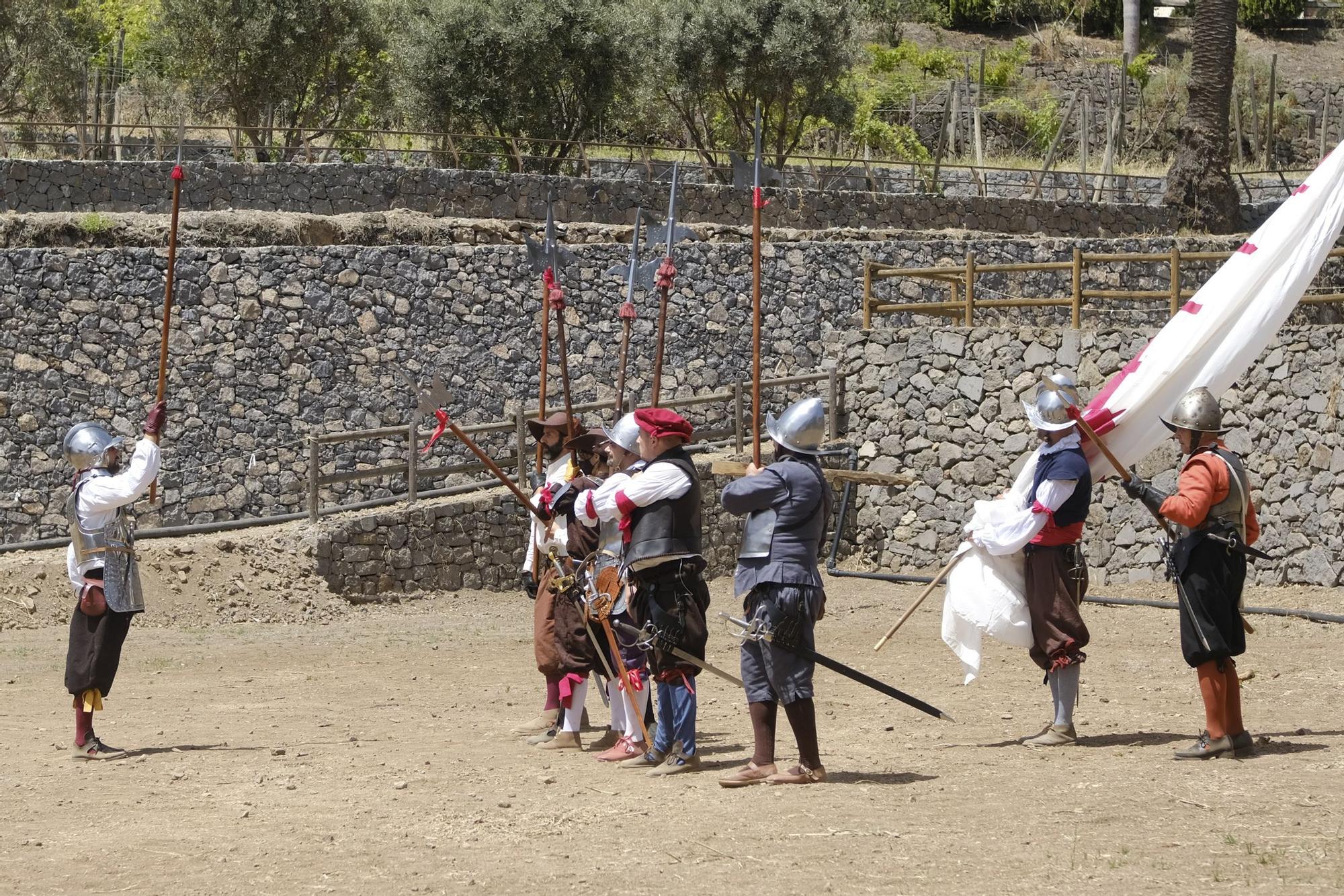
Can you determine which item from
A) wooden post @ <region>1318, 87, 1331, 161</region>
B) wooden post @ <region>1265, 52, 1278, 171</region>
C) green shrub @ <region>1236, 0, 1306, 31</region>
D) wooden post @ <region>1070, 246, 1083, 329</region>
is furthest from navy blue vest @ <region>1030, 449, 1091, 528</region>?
green shrub @ <region>1236, 0, 1306, 31</region>

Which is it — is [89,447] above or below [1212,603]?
above

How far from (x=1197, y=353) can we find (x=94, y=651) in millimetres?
5839

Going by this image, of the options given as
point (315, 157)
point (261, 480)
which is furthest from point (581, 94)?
point (261, 480)

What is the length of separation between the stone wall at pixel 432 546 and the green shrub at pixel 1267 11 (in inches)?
1364

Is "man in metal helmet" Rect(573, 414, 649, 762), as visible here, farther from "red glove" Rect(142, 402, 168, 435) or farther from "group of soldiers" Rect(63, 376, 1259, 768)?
"red glove" Rect(142, 402, 168, 435)

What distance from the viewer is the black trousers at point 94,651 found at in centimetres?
786

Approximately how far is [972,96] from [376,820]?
3315cm

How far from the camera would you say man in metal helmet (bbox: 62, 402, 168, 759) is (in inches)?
309

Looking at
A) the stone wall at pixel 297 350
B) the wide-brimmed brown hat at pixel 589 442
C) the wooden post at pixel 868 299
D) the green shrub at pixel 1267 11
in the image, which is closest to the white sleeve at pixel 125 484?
the wide-brimmed brown hat at pixel 589 442

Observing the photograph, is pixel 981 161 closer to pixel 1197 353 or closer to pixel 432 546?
pixel 432 546

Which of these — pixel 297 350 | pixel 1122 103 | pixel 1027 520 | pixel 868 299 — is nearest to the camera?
pixel 1027 520

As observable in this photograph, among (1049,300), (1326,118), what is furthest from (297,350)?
(1326,118)

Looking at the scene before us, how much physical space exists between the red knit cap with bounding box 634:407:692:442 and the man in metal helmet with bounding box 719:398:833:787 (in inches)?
20.6

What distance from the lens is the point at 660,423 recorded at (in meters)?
7.04
